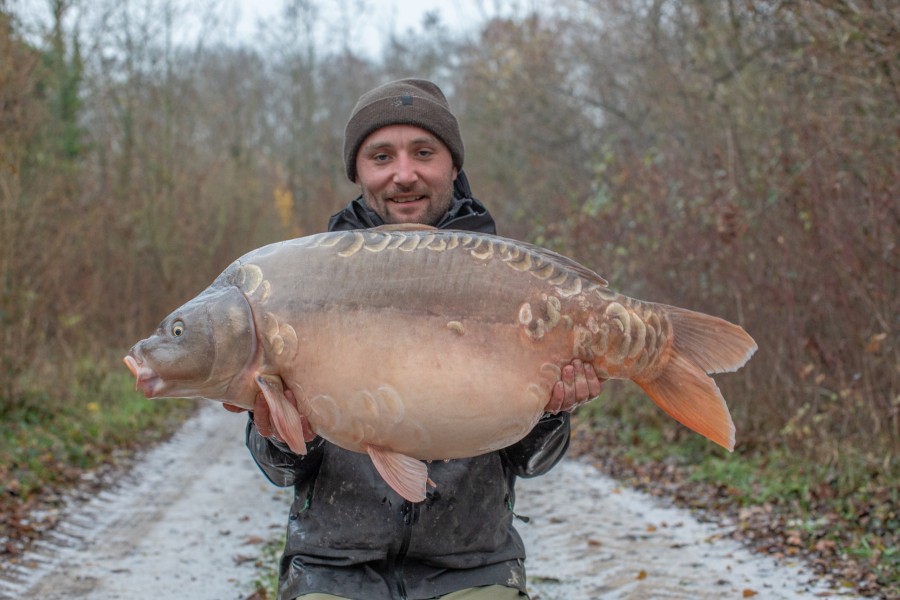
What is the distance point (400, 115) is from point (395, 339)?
3.41 ft

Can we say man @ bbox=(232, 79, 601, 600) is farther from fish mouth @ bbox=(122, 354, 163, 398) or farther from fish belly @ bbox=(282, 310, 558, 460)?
fish mouth @ bbox=(122, 354, 163, 398)

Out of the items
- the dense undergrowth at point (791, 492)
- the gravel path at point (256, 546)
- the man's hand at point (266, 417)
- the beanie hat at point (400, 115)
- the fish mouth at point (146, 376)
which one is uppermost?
the beanie hat at point (400, 115)

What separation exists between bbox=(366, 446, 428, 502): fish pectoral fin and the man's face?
37.6 inches

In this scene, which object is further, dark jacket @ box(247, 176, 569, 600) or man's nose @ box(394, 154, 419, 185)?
man's nose @ box(394, 154, 419, 185)

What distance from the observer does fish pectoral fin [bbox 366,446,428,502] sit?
226 cm

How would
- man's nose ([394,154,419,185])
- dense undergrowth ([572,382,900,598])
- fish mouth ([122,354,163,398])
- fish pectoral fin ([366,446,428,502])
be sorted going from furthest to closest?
dense undergrowth ([572,382,900,598])
man's nose ([394,154,419,185])
fish pectoral fin ([366,446,428,502])
fish mouth ([122,354,163,398])

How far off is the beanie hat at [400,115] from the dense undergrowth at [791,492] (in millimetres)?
3283

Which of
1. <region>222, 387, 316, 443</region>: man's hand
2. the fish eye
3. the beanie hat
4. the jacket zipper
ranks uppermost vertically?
the beanie hat

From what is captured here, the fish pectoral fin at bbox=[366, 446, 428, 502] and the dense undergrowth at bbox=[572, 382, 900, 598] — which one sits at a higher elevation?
the fish pectoral fin at bbox=[366, 446, 428, 502]

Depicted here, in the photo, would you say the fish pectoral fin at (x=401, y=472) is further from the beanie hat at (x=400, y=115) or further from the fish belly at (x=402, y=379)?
the beanie hat at (x=400, y=115)

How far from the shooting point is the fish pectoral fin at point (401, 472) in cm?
226

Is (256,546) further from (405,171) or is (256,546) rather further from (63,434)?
(405,171)

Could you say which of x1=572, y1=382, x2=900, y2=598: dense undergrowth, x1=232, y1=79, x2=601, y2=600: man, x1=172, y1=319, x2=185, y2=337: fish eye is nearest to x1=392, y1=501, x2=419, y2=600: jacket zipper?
x1=232, y1=79, x2=601, y2=600: man

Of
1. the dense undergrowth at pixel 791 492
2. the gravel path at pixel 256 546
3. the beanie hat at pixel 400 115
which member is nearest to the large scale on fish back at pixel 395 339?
the beanie hat at pixel 400 115
